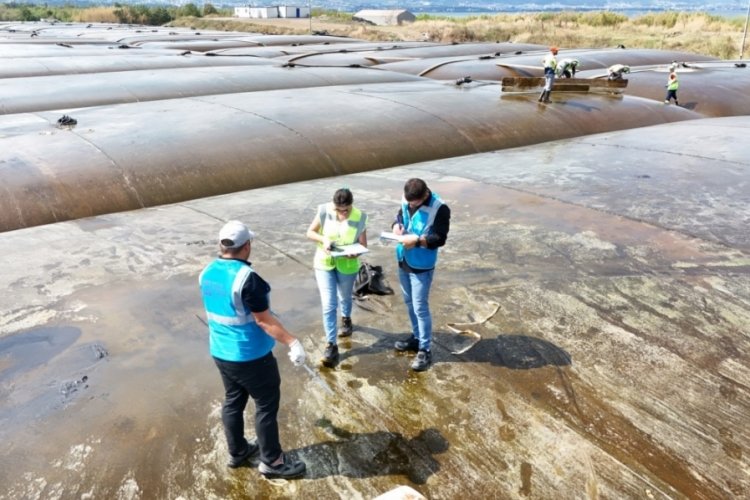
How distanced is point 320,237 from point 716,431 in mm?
3290

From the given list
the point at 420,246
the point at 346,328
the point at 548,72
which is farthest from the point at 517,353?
the point at 548,72

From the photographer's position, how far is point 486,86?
17.5m

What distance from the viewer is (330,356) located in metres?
4.86

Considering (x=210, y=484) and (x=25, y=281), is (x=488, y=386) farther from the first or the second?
(x=25, y=281)

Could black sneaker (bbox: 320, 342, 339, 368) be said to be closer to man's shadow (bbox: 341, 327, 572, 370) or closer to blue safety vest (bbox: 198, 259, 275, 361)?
man's shadow (bbox: 341, 327, 572, 370)

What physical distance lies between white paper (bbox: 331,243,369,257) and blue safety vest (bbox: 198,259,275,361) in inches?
50.8

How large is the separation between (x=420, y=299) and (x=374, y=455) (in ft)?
4.52

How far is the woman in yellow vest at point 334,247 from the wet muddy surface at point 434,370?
0.38 m

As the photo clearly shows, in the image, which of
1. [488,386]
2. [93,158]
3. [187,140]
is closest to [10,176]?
[93,158]

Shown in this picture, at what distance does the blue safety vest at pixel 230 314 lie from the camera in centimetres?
331

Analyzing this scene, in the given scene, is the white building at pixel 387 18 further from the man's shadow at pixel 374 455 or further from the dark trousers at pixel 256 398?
the dark trousers at pixel 256 398

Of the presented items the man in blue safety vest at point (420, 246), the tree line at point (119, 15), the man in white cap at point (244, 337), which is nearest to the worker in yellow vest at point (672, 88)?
the man in blue safety vest at point (420, 246)

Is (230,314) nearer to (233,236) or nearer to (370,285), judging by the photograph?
(233,236)

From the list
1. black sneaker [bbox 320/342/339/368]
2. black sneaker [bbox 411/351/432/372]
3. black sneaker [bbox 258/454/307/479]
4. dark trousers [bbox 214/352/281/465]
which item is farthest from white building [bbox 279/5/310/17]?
black sneaker [bbox 258/454/307/479]
